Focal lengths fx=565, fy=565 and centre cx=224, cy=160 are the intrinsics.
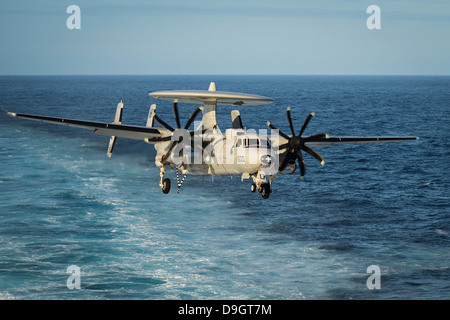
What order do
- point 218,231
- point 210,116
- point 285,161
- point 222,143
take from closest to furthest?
1. point 285,161
2. point 222,143
3. point 210,116
4. point 218,231

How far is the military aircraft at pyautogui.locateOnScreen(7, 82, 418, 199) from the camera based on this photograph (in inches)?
1679

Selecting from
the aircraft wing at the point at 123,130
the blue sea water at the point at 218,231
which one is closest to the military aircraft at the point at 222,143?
the aircraft wing at the point at 123,130

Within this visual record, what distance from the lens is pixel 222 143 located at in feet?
147

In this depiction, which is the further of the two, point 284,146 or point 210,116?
point 210,116

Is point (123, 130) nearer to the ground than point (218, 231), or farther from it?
farther from it

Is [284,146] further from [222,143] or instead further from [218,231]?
[218,231]

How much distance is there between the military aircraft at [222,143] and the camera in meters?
42.7

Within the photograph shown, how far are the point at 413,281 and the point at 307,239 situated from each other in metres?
20.9

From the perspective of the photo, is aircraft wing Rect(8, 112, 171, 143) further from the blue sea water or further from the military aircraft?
the blue sea water

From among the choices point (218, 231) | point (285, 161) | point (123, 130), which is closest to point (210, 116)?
point (123, 130)

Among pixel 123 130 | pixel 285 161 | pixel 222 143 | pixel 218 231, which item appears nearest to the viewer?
pixel 285 161

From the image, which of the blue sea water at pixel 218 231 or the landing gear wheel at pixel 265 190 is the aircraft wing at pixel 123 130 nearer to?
the landing gear wheel at pixel 265 190
